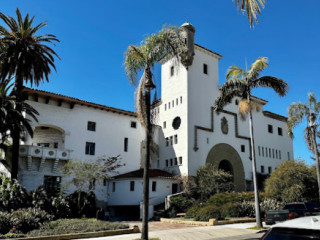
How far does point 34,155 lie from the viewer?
29688mm

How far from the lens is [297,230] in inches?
173

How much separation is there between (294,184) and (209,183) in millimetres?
8706

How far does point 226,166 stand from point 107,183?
1610cm

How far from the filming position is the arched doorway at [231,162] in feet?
130

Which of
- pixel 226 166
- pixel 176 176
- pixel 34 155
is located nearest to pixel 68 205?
pixel 34 155

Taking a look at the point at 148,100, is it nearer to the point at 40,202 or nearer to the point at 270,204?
the point at 40,202

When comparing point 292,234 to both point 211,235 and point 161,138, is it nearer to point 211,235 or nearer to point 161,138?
point 211,235

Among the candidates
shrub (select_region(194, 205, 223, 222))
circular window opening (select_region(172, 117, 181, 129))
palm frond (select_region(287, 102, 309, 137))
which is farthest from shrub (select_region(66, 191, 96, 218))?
palm frond (select_region(287, 102, 309, 137))

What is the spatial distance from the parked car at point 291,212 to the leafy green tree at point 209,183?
37.0ft

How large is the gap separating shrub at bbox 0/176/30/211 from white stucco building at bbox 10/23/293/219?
22.1 ft

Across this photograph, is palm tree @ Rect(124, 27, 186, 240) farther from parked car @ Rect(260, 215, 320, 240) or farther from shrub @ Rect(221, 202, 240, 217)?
shrub @ Rect(221, 202, 240, 217)

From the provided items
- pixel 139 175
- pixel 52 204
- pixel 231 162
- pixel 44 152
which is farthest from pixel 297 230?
pixel 231 162

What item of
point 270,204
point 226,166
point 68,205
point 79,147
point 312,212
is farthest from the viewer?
point 226,166

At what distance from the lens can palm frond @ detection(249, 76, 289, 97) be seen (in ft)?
75.3
